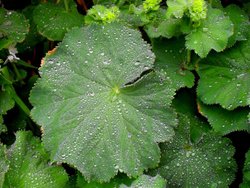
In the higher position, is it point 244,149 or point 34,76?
point 34,76

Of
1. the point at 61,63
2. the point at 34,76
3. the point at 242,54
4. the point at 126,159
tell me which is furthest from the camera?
the point at 34,76

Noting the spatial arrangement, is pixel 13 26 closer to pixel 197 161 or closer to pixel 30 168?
pixel 30 168

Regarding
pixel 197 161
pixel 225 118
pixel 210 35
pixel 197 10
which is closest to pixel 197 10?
pixel 197 10

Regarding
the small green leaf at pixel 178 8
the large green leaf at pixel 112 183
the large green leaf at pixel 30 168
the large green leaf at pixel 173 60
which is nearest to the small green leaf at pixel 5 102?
the large green leaf at pixel 30 168

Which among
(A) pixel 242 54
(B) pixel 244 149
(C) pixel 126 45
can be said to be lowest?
(B) pixel 244 149

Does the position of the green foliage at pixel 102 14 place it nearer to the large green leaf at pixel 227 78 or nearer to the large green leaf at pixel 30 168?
the large green leaf at pixel 227 78

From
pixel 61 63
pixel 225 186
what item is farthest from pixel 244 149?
pixel 61 63

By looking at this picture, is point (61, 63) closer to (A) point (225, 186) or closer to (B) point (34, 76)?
(B) point (34, 76)
